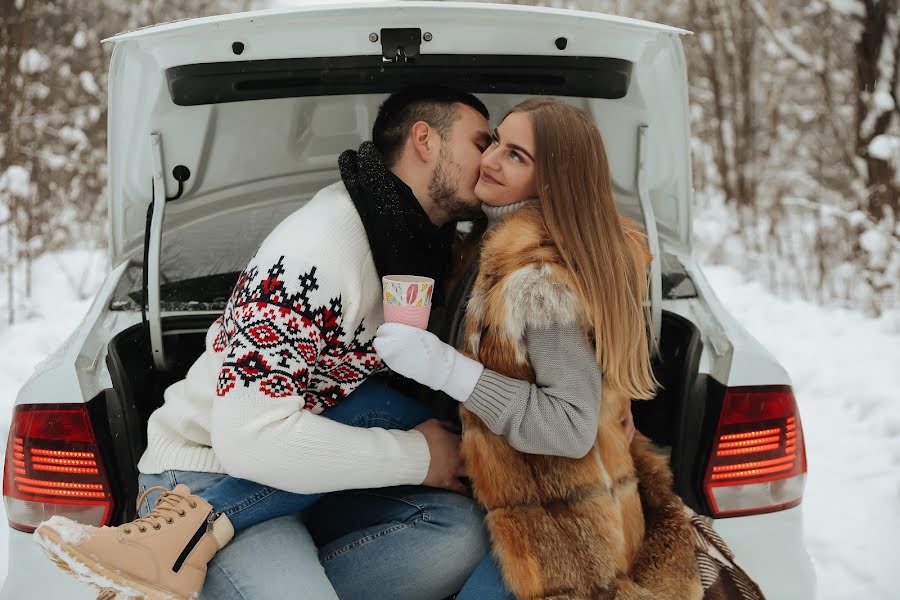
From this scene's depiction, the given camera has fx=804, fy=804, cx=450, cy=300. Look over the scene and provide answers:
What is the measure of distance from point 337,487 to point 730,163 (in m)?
10.0

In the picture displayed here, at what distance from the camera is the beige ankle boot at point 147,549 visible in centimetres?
148

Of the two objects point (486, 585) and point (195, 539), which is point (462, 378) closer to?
point (486, 585)

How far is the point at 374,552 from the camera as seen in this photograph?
184 cm

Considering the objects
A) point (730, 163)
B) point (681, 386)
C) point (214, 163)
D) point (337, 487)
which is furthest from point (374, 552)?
point (730, 163)

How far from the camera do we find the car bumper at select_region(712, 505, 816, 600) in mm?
1921

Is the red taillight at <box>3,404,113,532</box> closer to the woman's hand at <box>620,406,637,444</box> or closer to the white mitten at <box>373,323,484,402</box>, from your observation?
the white mitten at <box>373,323,484,402</box>

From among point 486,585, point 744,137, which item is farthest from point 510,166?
point 744,137

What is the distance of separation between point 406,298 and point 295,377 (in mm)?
286

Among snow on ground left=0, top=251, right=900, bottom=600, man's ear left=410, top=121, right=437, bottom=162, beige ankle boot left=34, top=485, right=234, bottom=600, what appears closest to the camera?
beige ankle boot left=34, top=485, right=234, bottom=600

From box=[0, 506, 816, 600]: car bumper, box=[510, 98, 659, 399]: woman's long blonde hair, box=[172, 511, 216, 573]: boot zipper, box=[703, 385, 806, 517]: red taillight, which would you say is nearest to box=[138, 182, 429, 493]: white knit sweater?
box=[172, 511, 216, 573]: boot zipper

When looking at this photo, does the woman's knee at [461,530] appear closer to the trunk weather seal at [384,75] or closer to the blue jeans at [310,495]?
the blue jeans at [310,495]

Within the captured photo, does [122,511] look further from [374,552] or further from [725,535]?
[725,535]

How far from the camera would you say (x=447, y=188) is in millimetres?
2119

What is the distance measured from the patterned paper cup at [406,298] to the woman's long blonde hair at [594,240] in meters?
0.32
